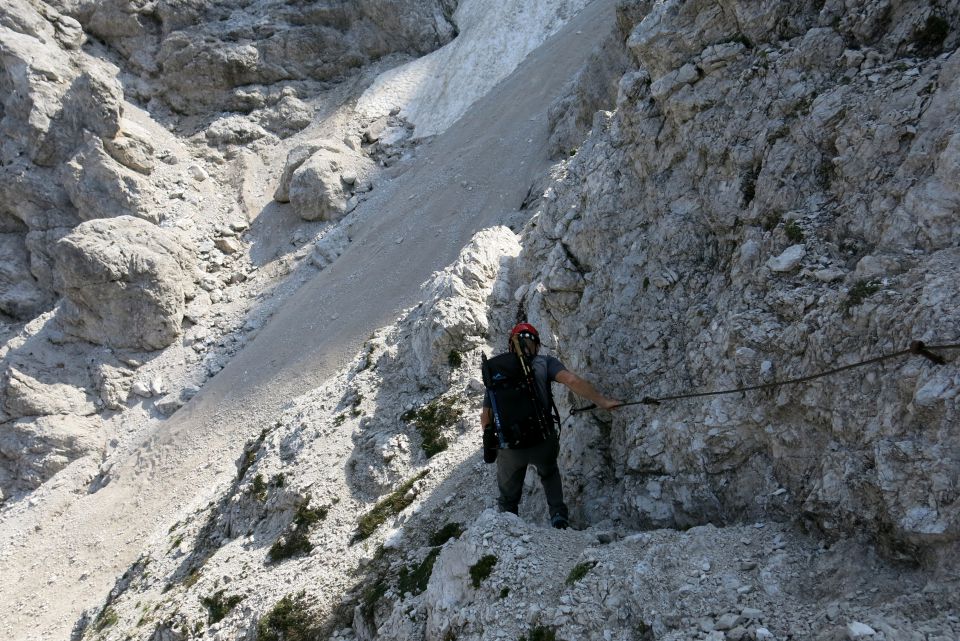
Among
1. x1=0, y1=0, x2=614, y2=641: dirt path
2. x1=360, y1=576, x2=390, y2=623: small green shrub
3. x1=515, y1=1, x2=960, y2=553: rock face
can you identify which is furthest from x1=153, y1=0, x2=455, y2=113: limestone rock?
x1=360, y1=576, x2=390, y2=623: small green shrub

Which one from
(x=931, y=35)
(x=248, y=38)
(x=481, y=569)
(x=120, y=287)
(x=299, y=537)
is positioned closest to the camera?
(x=931, y=35)

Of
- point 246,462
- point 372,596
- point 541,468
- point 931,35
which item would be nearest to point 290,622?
point 372,596

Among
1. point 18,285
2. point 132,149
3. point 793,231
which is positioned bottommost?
point 793,231

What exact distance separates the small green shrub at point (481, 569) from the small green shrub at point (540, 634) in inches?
38.4

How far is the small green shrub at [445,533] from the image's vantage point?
10.2 meters

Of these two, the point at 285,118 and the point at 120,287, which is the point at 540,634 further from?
the point at 285,118

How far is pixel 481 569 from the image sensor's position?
7793mm

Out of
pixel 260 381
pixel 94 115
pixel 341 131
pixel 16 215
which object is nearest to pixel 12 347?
pixel 16 215

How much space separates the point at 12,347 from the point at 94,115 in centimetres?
1317

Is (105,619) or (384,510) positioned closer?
(384,510)

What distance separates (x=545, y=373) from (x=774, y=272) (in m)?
2.95

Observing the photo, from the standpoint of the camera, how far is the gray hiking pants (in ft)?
28.7

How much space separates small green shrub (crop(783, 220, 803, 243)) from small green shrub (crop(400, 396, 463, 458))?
7731mm

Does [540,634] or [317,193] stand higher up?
[317,193]
